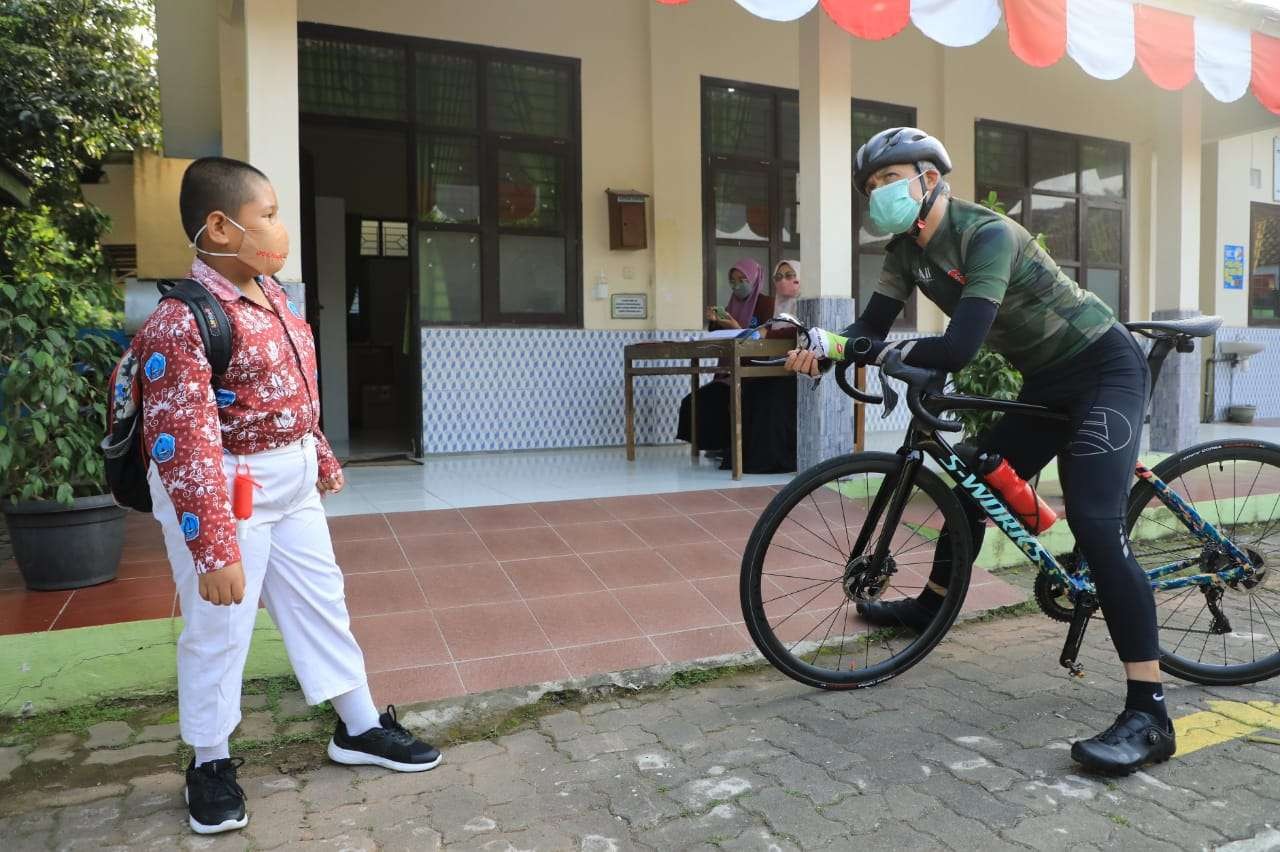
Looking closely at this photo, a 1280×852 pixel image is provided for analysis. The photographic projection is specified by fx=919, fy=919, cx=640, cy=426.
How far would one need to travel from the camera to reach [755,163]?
8195 mm

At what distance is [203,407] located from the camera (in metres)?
1.98

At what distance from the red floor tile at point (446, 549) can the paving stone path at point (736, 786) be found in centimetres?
112

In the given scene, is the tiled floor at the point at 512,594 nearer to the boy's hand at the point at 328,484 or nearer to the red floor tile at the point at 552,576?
the red floor tile at the point at 552,576

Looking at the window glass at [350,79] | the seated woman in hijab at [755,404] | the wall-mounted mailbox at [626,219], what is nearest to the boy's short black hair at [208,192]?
the seated woman in hijab at [755,404]

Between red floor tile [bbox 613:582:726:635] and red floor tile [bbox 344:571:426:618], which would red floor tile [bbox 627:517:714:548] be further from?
red floor tile [bbox 344:571:426:618]

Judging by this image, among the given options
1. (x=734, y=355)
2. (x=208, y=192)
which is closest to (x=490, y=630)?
(x=208, y=192)

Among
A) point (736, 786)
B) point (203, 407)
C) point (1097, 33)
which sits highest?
point (1097, 33)

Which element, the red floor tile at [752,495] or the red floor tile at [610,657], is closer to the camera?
the red floor tile at [610,657]

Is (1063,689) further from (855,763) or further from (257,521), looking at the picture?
(257,521)

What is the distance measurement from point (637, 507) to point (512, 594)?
1.38m

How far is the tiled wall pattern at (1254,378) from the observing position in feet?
34.3

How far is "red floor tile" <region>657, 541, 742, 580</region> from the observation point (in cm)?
398

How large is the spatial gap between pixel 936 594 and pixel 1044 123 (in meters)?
8.16

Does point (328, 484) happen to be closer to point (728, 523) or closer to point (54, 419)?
point (54, 419)
